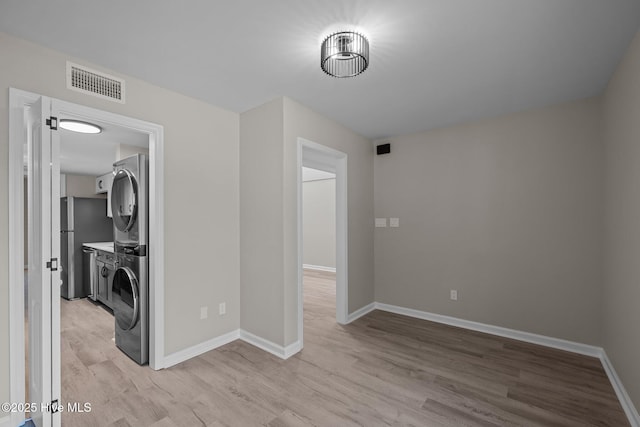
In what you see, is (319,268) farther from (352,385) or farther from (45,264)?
(45,264)

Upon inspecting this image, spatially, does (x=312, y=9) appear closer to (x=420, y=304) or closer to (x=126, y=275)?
(x=126, y=275)

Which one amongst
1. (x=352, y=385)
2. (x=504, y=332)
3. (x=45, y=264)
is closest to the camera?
(x=45, y=264)

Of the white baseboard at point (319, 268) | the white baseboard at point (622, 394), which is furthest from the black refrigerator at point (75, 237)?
the white baseboard at point (622, 394)

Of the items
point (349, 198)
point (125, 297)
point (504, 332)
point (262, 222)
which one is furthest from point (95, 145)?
point (504, 332)

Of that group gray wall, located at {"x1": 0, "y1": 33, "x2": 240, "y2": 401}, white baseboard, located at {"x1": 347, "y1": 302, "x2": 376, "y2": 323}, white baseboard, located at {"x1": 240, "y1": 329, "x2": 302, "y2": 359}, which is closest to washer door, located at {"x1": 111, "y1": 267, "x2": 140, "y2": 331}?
gray wall, located at {"x1": 0, "y1": 33, "x2": 240, "y2": 401}

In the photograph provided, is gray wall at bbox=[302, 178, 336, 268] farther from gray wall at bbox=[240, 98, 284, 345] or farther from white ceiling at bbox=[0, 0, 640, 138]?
white ceiling at bbox=[0, 0, 640, 138]

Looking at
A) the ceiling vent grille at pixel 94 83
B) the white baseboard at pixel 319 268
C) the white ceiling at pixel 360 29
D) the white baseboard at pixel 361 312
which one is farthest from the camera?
the white baseboard at pixel 319 268

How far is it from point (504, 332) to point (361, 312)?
5.35 feet

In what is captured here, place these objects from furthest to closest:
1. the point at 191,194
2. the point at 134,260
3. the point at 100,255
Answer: the point at 100,255 < the point at 191,194 < the point at 134,260

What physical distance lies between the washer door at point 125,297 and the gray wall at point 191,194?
11.4 inches

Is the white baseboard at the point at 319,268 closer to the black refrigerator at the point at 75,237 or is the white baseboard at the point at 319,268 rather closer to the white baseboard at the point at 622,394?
the black refrigerator at the point at 75,237

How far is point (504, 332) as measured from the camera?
3174mm

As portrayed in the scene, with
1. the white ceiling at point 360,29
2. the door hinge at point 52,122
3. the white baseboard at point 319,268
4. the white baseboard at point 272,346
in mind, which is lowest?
the white baseboard at point 319,268

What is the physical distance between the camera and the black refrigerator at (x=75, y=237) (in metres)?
4.65
